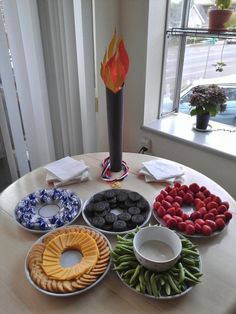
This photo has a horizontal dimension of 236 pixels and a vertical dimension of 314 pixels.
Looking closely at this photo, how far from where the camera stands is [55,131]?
1.71 meters

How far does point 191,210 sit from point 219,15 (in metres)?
1.11

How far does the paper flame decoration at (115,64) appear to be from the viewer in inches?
35.1

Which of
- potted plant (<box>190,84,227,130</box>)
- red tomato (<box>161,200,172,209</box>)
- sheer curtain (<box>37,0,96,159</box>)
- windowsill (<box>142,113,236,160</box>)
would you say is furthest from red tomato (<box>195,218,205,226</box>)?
sheer curtain (<box>37,0,96,159</box>)

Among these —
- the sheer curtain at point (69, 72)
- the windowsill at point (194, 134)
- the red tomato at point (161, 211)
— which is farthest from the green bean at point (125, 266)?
the sheer curtain at point (69, 72)

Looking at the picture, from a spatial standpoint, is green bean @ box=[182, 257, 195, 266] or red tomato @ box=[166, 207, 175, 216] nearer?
green bean @ box=[182, 257, 195, 266]

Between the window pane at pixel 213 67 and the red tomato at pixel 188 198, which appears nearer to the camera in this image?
the red tomato at pixel 188 198

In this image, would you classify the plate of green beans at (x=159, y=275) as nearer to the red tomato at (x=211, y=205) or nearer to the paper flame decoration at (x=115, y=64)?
the red tomato at (x=211, y=205)

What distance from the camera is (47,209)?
907 millimetres

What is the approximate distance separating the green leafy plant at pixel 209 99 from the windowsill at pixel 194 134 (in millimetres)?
145

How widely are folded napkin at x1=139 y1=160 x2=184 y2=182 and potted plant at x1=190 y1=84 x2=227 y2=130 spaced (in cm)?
62

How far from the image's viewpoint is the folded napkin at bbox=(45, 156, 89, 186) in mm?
1040

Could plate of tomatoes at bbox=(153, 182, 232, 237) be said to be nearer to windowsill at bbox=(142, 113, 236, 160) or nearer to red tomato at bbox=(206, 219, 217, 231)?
red tomato at bbox=(206, 219, 217, 231)

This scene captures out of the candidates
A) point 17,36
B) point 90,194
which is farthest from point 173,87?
point 90,194

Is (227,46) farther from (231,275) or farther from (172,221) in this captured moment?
(231,275)
